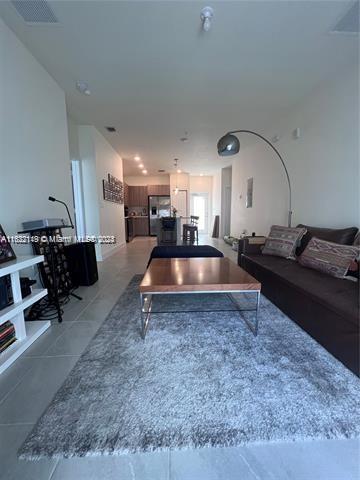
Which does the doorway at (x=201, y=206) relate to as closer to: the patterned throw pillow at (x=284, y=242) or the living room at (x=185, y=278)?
the living room at (x=185, y=278)

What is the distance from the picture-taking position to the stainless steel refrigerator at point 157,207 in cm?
944

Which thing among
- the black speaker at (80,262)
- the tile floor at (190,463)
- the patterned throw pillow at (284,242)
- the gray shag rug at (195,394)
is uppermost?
the patterned throw pillow at (284,242)

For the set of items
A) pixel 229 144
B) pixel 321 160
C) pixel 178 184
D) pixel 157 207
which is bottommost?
pixel 157 207

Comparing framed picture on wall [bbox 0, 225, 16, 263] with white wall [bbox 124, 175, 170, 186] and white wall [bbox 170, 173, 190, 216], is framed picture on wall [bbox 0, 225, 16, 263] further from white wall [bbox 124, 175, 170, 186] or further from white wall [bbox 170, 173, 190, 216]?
white wall [bbox 124, 175, 170, 186]

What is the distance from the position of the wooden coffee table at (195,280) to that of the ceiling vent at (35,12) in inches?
95.1

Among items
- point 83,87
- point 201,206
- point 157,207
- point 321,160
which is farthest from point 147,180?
point 321,160

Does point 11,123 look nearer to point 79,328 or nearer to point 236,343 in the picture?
point 79,328

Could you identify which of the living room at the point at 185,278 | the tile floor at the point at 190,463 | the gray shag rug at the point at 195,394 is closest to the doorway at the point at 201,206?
the living room at the point at 185,278

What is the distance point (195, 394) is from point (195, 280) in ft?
2.63

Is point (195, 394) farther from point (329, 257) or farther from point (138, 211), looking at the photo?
point (138, 211)

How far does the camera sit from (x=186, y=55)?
7.60 ft

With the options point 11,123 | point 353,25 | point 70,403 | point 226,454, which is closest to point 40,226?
point 11,123

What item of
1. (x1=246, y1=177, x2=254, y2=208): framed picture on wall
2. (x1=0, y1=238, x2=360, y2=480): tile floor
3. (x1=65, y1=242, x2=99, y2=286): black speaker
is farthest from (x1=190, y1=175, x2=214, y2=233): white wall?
(x1=0, y1=238, x2=360, y2=480): tile floor

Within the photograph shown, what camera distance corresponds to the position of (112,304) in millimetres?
2482
